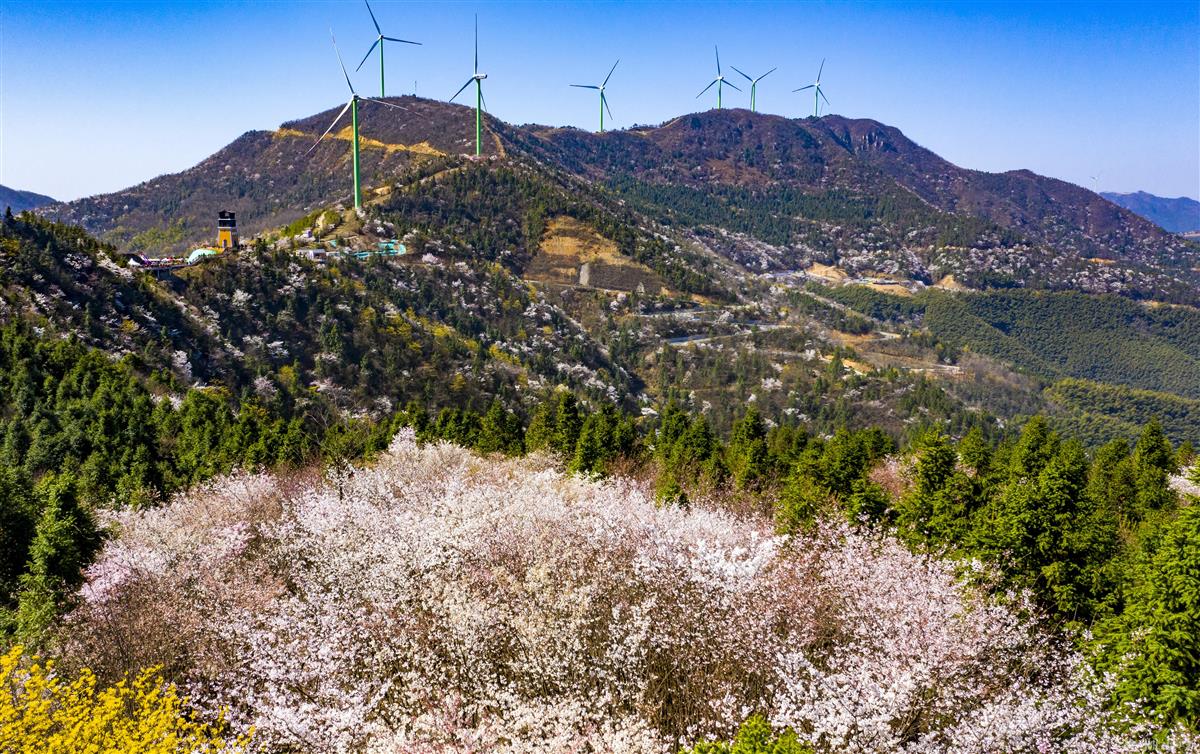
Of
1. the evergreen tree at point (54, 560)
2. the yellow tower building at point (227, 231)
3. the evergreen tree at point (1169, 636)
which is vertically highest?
the yellow tower building at point (227, 231)

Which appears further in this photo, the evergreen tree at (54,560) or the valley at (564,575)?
the evergreen tree at (54,560)

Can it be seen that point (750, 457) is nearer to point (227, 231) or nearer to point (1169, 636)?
point (1169, 636)

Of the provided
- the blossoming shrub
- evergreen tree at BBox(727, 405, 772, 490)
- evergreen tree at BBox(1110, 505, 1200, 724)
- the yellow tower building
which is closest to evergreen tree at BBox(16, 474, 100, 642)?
the blossoming shrub

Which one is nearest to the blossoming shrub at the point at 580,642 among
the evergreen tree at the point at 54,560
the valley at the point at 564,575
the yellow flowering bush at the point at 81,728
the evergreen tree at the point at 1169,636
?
the valley at the point at 564,575

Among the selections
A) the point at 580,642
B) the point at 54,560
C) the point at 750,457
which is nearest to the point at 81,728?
the point at 580,642

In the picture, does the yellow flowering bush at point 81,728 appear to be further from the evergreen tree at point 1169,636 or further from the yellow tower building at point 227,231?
the yellow tower building at point 227,231

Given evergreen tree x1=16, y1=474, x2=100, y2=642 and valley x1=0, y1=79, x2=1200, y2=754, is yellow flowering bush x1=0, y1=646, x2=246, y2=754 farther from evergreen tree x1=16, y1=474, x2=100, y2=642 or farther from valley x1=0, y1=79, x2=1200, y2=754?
evergreen tree x1=16, y1=474, x2=100, y2=642

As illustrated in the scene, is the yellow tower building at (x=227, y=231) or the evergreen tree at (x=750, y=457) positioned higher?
the yellow tower building at (x=227, y=231)

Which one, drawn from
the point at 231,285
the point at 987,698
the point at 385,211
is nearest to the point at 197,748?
the point at 987,698
